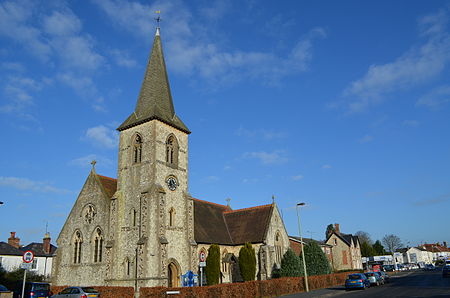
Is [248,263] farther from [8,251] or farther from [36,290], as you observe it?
[8,251]

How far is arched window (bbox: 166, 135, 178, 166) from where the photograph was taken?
34625 mm

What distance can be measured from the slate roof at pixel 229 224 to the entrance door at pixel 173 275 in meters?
4.43

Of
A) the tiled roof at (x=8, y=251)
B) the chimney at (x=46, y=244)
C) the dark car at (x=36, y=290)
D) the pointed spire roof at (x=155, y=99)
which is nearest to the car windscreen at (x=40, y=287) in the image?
the dark car at (x=36, y=290)

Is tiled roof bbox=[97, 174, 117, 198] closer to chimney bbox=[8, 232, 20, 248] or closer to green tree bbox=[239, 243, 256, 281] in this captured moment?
green tree bbox=[239, 243, 256, 281]

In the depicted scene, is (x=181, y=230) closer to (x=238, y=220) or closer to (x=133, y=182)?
(x=133, y=182)

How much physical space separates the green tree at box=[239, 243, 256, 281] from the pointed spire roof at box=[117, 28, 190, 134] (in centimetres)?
1346

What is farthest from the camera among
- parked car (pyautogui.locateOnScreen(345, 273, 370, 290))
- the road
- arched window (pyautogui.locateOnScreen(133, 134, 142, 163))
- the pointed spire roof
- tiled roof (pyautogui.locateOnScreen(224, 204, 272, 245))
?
tiled roof (pyautogui.locateOnScreen(224, 204, 272, 245))

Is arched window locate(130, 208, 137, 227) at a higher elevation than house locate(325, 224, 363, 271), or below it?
higher

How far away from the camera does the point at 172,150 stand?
35.3 meters

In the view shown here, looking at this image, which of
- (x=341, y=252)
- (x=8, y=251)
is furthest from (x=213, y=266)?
(x=341, y=252)

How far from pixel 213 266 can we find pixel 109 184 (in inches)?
523

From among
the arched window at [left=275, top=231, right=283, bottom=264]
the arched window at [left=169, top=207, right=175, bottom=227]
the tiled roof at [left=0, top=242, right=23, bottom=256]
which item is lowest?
the arched window at [left=275, top=231, right=283, bottom=264]

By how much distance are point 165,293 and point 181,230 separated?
11.1 meters

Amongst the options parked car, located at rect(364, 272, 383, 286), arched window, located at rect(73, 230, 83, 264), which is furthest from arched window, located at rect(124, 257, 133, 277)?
parked car, located at rect(364, 272, 383, 286)
